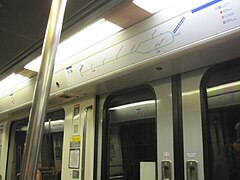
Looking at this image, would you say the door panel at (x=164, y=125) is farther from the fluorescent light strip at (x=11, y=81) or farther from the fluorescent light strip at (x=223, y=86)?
the fluorescent light strip at (x=11, y=81)

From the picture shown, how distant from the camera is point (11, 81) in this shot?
144 inches

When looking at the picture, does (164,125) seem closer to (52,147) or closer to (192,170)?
(192,170)

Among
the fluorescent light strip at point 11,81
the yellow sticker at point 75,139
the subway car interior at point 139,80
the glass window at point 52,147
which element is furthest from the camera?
the fluorescent light strip at point 11,81

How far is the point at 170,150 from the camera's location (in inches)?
78.5

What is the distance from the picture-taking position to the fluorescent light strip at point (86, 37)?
6.64 ft

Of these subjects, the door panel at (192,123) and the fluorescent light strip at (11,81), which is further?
the fluorescent light strip at (11,81)

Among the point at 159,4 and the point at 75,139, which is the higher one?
the point at 159,4

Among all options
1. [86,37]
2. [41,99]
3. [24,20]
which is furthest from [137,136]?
[41,99]

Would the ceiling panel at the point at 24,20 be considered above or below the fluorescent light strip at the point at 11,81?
above

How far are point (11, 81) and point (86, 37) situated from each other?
1.85m

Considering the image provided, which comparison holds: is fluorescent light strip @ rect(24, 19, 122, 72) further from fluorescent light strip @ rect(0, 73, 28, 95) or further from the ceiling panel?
fluorescent light strip @ rect(0, 73, 28, 95)

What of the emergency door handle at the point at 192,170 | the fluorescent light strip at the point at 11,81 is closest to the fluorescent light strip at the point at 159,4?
the emergency door handle at the point at 192,170

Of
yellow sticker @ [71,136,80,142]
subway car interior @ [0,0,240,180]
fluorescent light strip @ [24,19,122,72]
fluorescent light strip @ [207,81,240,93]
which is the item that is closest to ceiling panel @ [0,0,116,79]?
subway car interior @ [0,0,240,180]

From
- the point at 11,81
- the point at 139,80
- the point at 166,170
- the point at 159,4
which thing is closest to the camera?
the point at 159,4
